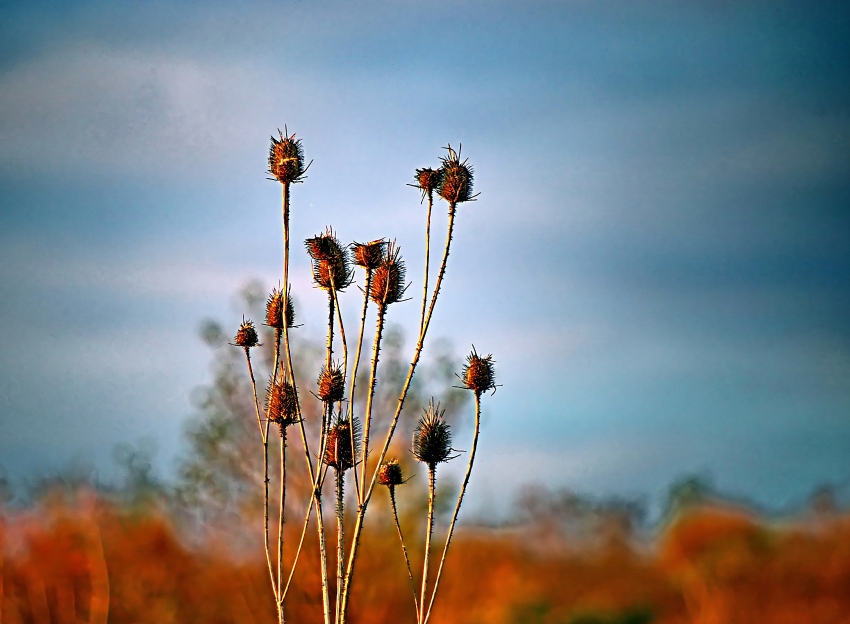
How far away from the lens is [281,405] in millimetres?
5578

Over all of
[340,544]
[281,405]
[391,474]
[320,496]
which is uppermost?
[281,405]

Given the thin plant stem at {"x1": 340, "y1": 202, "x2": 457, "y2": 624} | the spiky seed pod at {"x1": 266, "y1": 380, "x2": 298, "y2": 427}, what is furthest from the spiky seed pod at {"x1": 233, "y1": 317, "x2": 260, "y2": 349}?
the thin plant stem at {"x1": 340, "y1": 202, "x2": 457, "y2": 624}

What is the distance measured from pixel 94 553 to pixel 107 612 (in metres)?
0.62

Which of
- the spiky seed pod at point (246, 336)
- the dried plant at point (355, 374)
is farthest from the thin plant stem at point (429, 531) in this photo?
the spiky seed pod at point (246, 336)

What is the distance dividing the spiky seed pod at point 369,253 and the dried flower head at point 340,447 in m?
1.04

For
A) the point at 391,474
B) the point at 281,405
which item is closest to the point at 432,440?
the point at 391,474

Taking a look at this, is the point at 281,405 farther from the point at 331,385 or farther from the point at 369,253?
the point at 369,253

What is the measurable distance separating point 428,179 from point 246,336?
1804 millimetres

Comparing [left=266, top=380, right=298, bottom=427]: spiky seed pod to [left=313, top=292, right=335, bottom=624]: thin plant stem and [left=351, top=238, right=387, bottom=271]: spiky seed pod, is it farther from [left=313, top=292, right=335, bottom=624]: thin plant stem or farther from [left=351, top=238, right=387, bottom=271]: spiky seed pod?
[left=351, top=238, right=387, bottom=271]: spiky seed pod

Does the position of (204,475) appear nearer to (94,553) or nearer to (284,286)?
(94,553)

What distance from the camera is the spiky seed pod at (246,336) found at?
5.93 m

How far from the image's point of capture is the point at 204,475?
970cm

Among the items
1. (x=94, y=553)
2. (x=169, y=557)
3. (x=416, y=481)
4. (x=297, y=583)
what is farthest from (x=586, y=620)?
(x=94, y=553)

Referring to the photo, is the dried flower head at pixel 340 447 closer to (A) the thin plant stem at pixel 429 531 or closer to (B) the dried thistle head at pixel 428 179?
(A) the thin plant stem at pixel 429 531
